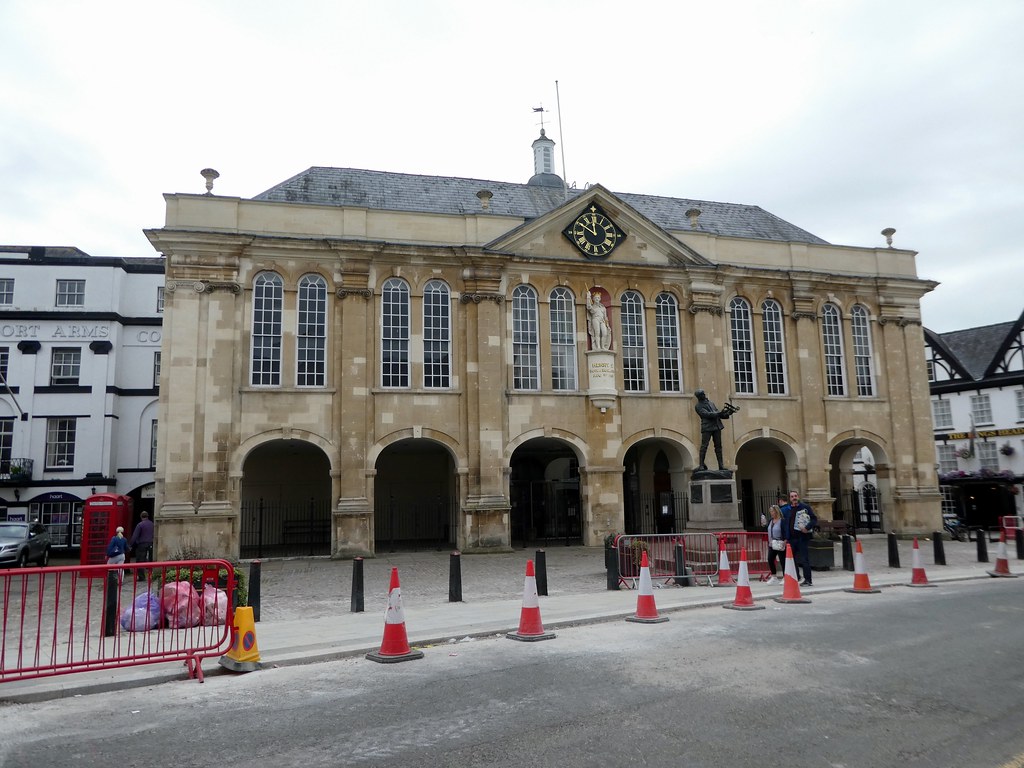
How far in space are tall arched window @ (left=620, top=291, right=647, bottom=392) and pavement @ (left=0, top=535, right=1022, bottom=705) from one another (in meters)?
6.05

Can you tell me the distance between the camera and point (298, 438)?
2227cm

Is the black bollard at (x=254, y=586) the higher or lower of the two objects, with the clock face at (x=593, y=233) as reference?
lower

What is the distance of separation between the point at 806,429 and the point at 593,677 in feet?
71.6

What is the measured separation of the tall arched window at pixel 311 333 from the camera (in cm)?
2284

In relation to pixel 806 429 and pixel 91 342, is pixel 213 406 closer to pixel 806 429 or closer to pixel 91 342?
pixel 91 342

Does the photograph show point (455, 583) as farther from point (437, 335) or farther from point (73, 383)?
point (73, 383)

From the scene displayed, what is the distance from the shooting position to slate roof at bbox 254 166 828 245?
85.3 ft

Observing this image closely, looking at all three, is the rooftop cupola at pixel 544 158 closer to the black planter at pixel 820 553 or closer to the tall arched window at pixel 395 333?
the tall arched window at pixel 395 333

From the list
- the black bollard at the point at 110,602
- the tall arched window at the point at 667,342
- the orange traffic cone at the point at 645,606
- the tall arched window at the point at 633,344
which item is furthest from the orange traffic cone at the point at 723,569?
the tall arched window at the point at 667,342

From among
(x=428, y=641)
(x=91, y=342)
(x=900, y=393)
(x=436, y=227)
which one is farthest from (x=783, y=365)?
(x=91, y=342)

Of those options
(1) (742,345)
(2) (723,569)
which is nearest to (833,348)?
(1) (742,345)

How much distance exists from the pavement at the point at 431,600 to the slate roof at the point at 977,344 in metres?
18.1

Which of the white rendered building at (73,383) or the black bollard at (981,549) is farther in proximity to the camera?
the white rendered building at (73,383)

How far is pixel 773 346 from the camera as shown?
1078 inches
